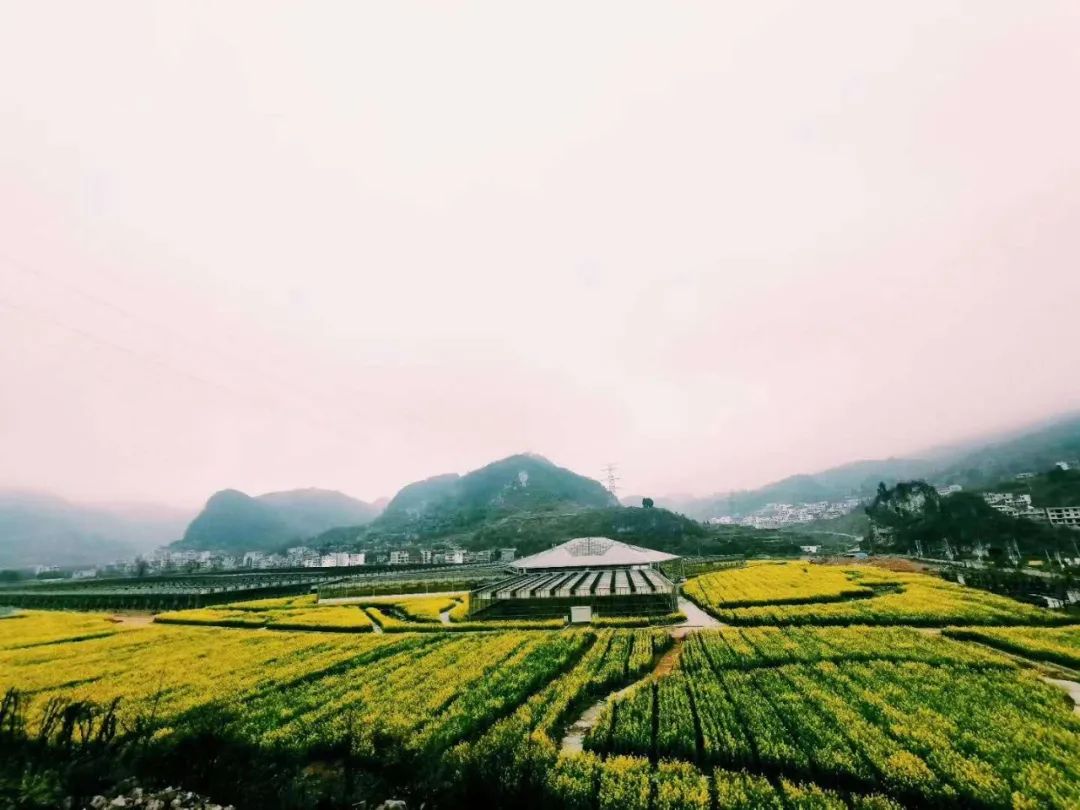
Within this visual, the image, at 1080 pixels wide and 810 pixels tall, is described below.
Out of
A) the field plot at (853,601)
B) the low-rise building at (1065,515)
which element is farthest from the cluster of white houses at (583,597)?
the low-rise building at (1065,515)

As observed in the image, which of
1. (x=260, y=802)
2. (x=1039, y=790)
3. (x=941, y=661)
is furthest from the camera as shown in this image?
(x=941, y=661)

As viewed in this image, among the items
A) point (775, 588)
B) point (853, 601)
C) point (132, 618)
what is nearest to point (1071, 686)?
point (853, 601)

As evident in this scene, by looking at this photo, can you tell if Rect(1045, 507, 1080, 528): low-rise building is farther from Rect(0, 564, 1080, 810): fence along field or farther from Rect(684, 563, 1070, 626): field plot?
Rect(0, 564, 1080, 810): fence along field

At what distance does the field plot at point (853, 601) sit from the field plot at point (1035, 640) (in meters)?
2.87

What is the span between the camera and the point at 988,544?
317 ft

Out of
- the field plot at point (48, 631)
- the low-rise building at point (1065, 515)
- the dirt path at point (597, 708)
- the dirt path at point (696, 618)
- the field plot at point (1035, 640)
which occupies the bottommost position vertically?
the low-rise building at point (1065, 515)

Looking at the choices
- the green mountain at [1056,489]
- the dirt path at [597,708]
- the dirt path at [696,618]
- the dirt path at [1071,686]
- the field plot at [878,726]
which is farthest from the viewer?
the green mountain at [1056,489]

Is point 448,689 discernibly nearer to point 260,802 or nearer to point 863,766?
point 260,802

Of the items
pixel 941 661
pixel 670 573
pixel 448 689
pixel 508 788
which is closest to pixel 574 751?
pixel 508 788

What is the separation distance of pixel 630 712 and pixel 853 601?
30.9 metres

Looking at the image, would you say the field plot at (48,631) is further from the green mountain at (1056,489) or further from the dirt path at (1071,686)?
the green mountain at (1056,489)

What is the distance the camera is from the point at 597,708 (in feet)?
63.9

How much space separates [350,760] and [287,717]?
466 centimetres

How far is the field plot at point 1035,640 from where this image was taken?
2255cm
